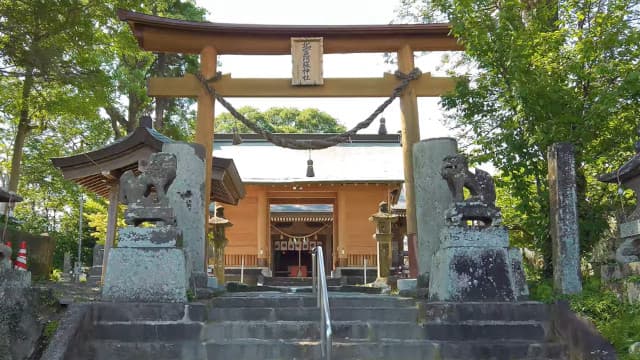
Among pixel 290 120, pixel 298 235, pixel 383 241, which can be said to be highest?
pixel 290 120

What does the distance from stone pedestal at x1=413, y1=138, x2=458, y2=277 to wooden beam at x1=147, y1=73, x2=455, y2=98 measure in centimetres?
214

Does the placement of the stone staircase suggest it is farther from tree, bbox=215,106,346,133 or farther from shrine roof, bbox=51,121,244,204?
tree, bbox=215,106,346,133

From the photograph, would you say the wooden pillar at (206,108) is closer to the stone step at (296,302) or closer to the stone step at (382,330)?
the stone step at (296,302)

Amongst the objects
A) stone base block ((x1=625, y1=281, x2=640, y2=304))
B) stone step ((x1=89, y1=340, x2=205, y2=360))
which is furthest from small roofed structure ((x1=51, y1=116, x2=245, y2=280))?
stone base block ((x1=625, y1=281, x2=640, y2=304))

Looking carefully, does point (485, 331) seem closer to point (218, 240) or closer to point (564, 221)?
point (564, 221)

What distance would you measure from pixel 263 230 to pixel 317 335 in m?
12.5

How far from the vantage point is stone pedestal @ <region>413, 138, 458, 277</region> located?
25.2ft

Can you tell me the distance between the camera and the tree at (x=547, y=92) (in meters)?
6.78

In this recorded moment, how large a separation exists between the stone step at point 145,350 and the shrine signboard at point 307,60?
5412 millimetres

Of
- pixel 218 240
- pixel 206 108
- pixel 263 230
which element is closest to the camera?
pixel 206 108

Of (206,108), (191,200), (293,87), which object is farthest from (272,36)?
(191,200)

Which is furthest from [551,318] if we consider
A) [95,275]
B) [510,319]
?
[95,275]

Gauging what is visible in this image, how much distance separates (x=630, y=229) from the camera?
601 centimetres

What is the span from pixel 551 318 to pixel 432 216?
2.41 meters
